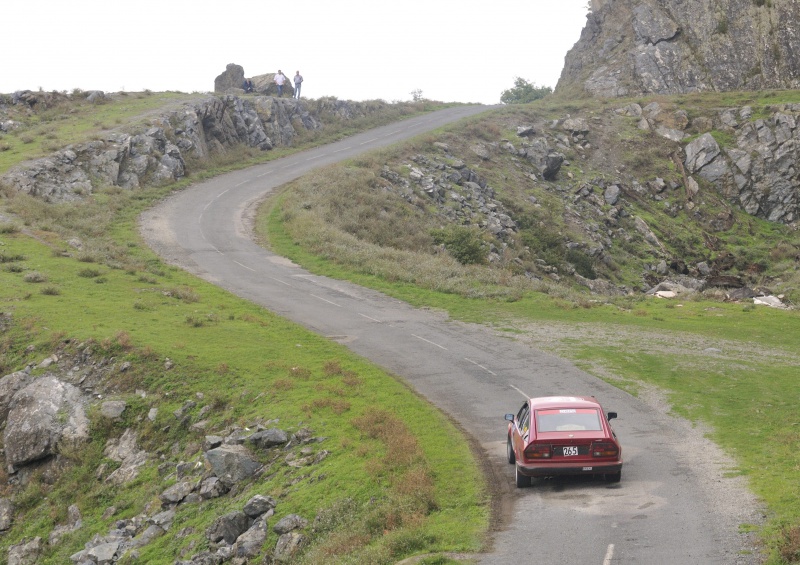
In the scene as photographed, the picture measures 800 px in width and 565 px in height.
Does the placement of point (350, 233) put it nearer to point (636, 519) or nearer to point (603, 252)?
point (603, 252)

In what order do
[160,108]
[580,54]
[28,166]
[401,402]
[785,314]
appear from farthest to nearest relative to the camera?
[580,54] < [160,108] < [28,166] < [785,314] < [401,402]

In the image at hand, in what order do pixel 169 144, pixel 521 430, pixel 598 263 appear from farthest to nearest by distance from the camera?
1. pixel 169 144
2. pixel 598 263
3. pixel 521 430

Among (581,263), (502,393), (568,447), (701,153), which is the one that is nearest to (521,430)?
(568,447)

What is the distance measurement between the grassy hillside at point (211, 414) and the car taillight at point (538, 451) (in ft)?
4.27

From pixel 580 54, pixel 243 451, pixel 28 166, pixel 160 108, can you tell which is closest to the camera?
pixel 243 451

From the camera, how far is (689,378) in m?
26.0

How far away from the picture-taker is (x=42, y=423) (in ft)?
78.3

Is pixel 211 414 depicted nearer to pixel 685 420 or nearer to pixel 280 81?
pixel 685 420

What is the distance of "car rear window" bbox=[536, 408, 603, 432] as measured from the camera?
16.3 meters

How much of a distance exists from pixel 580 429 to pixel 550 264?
36.5 m

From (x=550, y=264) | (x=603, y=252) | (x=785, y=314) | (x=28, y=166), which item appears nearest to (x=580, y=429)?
(x=785, y=314)

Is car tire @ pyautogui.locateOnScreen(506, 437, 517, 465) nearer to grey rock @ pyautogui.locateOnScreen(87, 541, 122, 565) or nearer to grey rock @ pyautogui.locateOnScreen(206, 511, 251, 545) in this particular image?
grey rock @ pyautogui.locateOnScreen(206, 511, 251, 545)

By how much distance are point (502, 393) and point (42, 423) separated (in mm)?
14002

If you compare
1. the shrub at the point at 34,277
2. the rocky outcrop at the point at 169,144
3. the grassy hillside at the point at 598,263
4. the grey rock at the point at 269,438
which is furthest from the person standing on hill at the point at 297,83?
the grey rock at the point at 269,438
